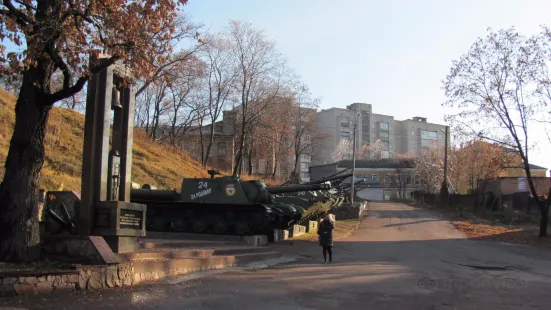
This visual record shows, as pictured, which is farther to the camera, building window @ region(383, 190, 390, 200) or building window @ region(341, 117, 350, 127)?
building window @ region(341, 117, 350, 127)

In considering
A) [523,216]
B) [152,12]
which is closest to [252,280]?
[152,12]

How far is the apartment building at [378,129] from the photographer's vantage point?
11075cm

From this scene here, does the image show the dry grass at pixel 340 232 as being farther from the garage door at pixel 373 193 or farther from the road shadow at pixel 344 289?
the garage door at pixel 373 193

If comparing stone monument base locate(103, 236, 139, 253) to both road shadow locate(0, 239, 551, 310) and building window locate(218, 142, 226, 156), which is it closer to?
road shadow locate(0, 239, 551, 310)

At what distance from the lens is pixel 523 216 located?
3738 centimetres

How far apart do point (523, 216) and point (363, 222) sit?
12.0 meters

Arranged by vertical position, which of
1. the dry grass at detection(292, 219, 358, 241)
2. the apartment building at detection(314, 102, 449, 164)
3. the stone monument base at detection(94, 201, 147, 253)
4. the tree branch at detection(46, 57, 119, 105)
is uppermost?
the apartment building at detection(314, 102, 449, 164)

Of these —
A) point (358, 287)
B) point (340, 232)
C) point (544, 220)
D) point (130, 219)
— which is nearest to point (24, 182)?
point (130, 219)

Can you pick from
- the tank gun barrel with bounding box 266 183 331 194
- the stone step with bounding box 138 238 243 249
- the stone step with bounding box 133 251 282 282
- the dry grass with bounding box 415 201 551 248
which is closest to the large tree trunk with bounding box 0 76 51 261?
the stone step with bounding box 133 251 282 282

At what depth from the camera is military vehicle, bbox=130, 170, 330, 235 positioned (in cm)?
1861

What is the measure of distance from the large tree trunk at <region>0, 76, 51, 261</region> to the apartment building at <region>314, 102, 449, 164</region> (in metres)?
99.7

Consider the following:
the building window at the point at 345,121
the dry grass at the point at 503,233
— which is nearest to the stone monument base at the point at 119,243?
the dry grass at the point at 503,233

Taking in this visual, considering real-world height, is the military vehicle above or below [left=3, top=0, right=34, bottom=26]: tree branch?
below

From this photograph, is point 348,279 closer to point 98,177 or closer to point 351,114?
point 98,177
